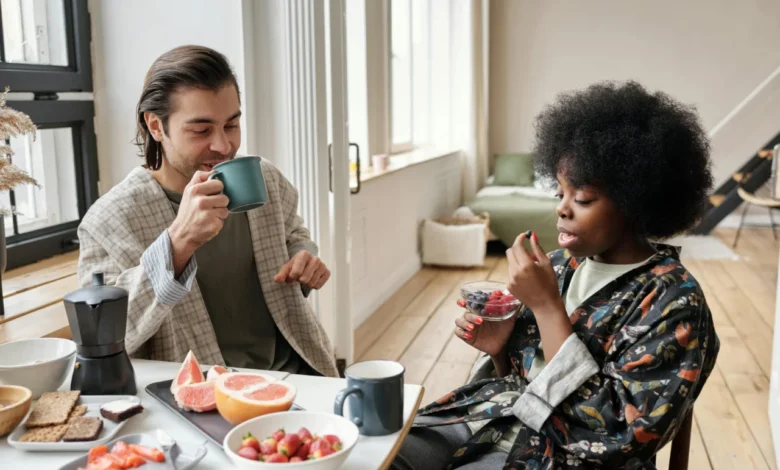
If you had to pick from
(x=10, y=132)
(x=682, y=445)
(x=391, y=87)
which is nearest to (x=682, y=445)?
(x=682, y=445)

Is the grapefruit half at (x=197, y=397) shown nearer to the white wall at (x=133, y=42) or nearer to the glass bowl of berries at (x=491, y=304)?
the glass bowl of berries at (x=491, y=304)

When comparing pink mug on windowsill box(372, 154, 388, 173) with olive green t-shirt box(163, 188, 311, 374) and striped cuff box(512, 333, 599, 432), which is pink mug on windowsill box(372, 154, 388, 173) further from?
striped cuff box(512, 333, 599, 432)

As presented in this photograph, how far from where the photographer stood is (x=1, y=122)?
4.29 feet

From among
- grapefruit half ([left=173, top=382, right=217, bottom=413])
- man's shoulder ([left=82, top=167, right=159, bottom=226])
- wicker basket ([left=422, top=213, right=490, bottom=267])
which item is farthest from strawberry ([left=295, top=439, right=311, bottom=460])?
wicker basket ([left=422, top=213, right=490, bottom=267])

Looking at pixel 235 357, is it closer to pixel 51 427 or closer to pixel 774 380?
pixel 51 427

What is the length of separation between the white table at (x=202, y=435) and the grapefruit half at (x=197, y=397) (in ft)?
0.08

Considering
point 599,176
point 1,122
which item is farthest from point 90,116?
point 599,176

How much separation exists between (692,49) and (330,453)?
23.6ft

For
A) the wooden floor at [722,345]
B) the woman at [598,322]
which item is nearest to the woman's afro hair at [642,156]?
the woman at [598,322]

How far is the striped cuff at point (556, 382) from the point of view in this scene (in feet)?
3.88

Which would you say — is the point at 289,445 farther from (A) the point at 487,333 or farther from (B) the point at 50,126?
(B) the point at 50,126

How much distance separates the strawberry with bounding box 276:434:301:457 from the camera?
878 mm

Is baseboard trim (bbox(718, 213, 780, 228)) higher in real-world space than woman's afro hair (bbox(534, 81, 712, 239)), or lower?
lower

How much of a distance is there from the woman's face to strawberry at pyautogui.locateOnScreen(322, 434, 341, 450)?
581mm
